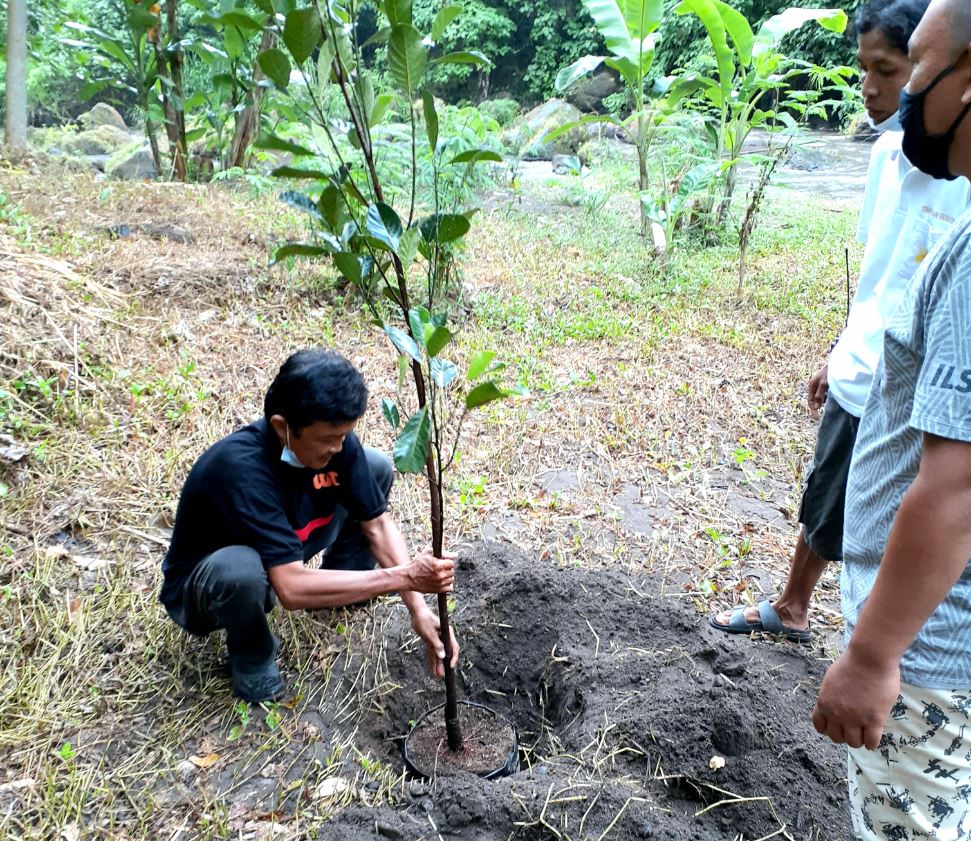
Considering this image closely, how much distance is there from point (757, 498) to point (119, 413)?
294 centimetres

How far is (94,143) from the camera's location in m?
12.7

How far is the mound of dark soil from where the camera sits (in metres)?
1.80

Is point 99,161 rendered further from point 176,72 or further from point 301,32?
point 301,32

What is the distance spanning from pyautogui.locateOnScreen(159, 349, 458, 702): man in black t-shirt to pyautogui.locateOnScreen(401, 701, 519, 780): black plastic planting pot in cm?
21

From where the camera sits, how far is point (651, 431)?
12.9 feet

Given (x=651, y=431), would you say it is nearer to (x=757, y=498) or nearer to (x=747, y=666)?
(x=757, y=498)

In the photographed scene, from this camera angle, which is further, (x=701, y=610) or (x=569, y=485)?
(x=569, y=485)

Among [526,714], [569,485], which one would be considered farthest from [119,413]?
[526,714]

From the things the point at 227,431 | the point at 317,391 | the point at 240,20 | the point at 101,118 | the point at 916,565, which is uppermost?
the point at 240,20

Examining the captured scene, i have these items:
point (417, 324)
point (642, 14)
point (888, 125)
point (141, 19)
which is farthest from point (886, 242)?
point (141, 19)

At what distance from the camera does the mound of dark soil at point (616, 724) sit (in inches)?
71.1

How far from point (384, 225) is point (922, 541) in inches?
45.1

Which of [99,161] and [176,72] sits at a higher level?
[176,72]

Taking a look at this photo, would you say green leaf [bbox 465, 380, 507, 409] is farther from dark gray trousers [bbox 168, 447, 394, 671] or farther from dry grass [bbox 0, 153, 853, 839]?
dry grass [bbox 0, 153, 853, 839]
